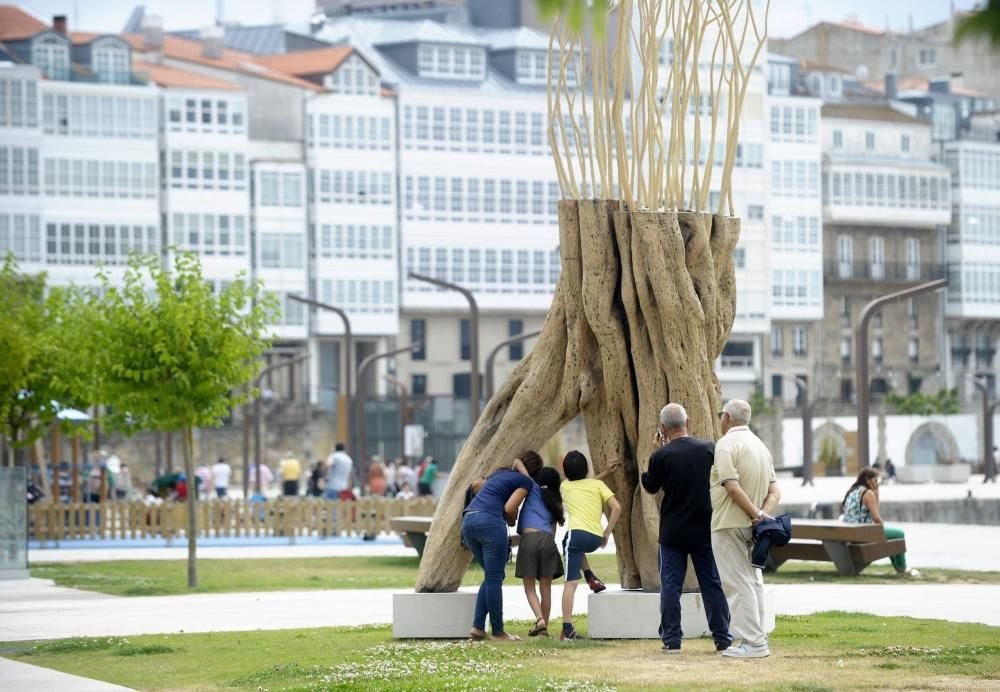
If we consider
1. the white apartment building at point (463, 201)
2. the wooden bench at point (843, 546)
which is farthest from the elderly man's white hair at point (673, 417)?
the white apartment building at point (463, 201)

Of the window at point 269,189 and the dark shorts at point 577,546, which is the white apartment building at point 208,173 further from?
the dark shorts at point 577,546

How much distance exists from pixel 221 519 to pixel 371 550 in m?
5.07

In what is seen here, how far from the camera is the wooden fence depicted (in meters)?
32.6

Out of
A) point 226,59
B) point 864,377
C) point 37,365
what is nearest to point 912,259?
point 226,59

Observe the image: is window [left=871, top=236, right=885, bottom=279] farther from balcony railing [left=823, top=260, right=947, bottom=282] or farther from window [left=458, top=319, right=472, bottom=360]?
window [left=458, top=319, right=472, bottom=360]

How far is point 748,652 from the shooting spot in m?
12.3

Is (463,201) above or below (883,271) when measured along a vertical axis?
above

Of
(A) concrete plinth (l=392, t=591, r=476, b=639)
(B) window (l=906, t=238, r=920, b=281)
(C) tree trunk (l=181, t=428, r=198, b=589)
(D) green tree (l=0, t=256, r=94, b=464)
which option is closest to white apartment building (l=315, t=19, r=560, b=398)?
(B) window (l=906, t=238, r=920, b=281)

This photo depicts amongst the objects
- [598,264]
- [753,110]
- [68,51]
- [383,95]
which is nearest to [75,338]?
[598,264]

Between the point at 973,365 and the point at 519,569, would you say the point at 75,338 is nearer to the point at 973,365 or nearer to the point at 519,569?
the point at 519,569

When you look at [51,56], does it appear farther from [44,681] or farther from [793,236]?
[44,681]

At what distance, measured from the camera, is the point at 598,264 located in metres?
14.4

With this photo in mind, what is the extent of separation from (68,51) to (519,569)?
221ft

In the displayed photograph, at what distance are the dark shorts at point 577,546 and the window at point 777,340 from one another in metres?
80.9
